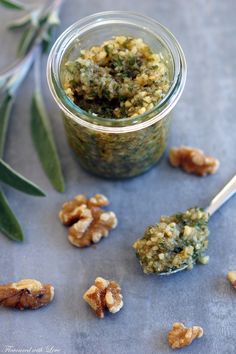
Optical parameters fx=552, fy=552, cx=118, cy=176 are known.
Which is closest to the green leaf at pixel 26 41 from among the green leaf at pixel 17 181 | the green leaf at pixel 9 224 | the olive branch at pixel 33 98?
the olive branch at pixel 33 98

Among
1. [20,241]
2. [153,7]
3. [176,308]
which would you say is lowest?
[20,241]

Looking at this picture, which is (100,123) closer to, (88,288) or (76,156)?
(76,156)

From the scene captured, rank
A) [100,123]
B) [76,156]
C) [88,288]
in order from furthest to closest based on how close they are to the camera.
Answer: [76,156], [88,288], [100,123]

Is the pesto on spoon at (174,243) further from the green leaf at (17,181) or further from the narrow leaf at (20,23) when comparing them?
the narrow leaf at (20,23)

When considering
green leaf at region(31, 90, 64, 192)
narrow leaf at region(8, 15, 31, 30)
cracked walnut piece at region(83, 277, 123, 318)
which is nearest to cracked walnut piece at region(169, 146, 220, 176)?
green leaf at region(31, 90, 64, 192)

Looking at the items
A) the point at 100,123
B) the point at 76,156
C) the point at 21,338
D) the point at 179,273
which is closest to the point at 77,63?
the point at 100,123
